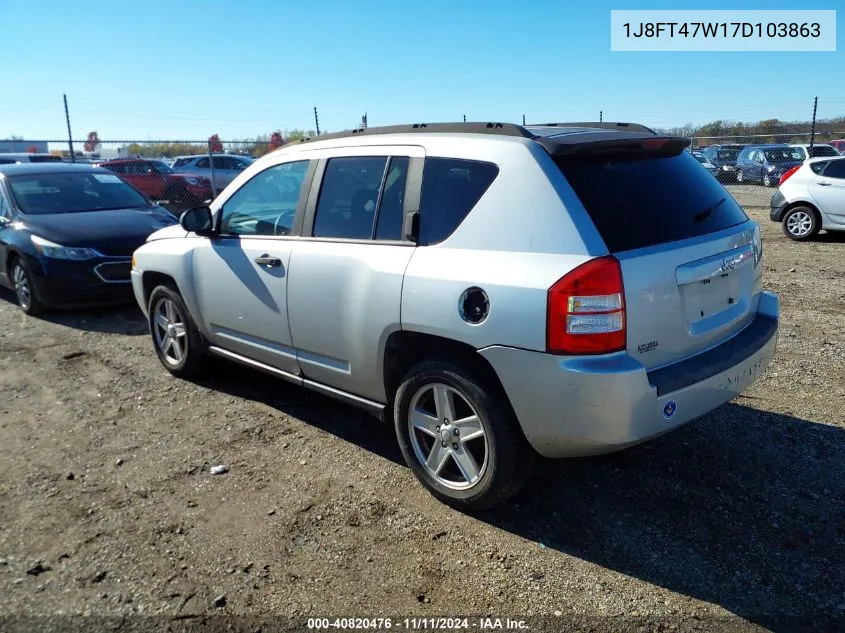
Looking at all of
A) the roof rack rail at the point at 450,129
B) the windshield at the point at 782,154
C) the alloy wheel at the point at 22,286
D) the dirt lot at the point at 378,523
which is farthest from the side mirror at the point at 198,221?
the windshield at the point at 782,154

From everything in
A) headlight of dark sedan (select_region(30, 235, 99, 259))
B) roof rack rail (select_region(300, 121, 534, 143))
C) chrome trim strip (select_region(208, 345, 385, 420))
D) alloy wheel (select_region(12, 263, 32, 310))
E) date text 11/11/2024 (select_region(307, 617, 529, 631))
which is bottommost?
date text 11/11/2024 (select_region(307, 617, 529, 631))

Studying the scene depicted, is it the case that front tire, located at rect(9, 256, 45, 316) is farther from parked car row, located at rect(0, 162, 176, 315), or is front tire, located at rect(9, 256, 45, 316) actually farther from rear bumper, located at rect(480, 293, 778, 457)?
rear bumper, located at rect(480, 293, 778, 457)

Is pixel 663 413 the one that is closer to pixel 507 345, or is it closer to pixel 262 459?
pixel 507 345

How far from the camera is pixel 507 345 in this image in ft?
Result: 9.77

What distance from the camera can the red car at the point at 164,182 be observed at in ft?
59.5

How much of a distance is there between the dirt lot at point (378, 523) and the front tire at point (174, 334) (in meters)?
0.33

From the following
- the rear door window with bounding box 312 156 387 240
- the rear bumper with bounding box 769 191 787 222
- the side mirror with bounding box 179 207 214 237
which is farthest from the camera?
the rear bumper with bounding box 769 191 787 222

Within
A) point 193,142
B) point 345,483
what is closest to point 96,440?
point 345,483

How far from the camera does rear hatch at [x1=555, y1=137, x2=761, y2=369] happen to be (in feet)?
9.66

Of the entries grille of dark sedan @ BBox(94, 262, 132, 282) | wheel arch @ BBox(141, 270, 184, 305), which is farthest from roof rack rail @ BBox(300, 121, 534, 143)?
grille of dark sedan @ BBox(94, 262, 132, 282)

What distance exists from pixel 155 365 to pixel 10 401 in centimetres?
111

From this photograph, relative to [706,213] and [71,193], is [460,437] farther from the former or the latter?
[71,193]

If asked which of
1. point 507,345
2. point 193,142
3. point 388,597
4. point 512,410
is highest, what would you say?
point 193,142

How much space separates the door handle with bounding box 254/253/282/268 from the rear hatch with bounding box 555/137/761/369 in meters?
1.86
